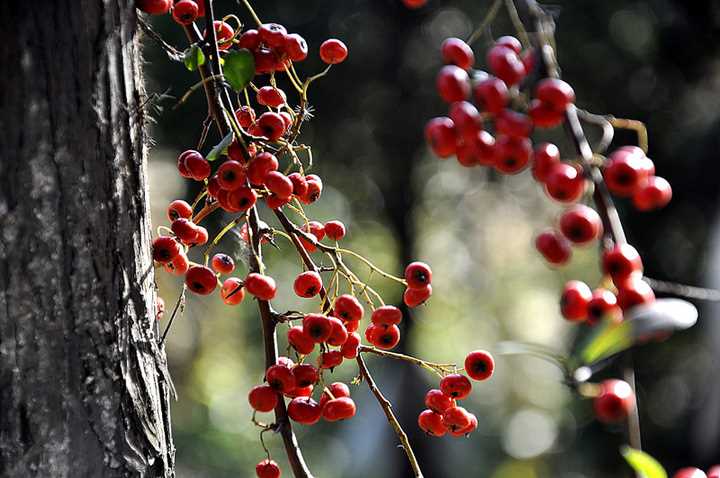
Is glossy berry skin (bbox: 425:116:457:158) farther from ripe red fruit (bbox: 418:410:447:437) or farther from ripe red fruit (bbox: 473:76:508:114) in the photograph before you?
ripe red fruit (bbox: 418:410:447:437)

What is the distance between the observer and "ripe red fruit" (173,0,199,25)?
25.9 inches

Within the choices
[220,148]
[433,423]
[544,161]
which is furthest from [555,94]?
[433,423]

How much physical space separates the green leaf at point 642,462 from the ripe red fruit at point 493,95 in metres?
0.20

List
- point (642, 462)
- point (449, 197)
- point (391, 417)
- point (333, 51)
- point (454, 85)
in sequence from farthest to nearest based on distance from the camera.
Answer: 1. point (449, 197)
2. point (333, 51)
3. point (391, 417)
4. point (454, 85)
5. point (642, 462)

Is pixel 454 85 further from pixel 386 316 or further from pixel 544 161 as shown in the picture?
pixel 386 316

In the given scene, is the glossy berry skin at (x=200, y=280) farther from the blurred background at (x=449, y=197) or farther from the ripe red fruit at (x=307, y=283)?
the blurred background at (x=449, y=197)

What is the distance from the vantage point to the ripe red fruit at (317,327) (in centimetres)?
61

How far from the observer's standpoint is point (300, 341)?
629 mm

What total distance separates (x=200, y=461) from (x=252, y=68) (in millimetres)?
6182

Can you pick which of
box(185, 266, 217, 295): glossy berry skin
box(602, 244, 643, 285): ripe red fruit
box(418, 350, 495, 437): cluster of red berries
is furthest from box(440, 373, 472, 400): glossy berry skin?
box(602, 244, 643, 285): ripe red fruit

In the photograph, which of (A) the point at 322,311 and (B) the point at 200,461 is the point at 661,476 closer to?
(A) the point at 322,311

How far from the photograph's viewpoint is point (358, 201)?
17.9 feet

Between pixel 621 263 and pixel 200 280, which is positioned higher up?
pixel 200 280

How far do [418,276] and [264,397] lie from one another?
0.59 ft
